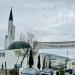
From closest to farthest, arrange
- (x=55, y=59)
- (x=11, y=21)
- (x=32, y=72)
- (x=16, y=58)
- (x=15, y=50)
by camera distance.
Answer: (x=32, y=72) < (x=15, y=50) < (x=16, y=58) < (x=11, y=21) < (x=55, y=59)

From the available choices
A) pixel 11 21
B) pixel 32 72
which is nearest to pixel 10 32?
pixel 11 21

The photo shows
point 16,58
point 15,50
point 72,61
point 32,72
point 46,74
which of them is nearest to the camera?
point 32,72

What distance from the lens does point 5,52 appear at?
99.0 meters

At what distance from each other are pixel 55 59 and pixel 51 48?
2783 centimetres

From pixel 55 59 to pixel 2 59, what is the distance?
3148 centimetres

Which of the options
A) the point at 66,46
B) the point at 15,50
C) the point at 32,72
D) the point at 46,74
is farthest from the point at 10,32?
the point at 32,72

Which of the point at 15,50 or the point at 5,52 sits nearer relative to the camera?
the point at 15,50

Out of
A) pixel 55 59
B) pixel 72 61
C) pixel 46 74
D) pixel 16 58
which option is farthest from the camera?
pixel 55 59

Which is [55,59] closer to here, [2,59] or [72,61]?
[72,61]

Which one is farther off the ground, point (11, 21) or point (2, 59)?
→ point (11, 21)

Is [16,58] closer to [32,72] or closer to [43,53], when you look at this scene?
[43,53]

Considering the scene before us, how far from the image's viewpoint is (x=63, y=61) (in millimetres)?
125938

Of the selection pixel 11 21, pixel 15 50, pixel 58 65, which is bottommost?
pixel 58 65

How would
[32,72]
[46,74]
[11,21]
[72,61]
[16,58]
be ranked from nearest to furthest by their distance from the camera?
[32,72] < [46,74] < [16,58] < [11,21] < [72,61]
